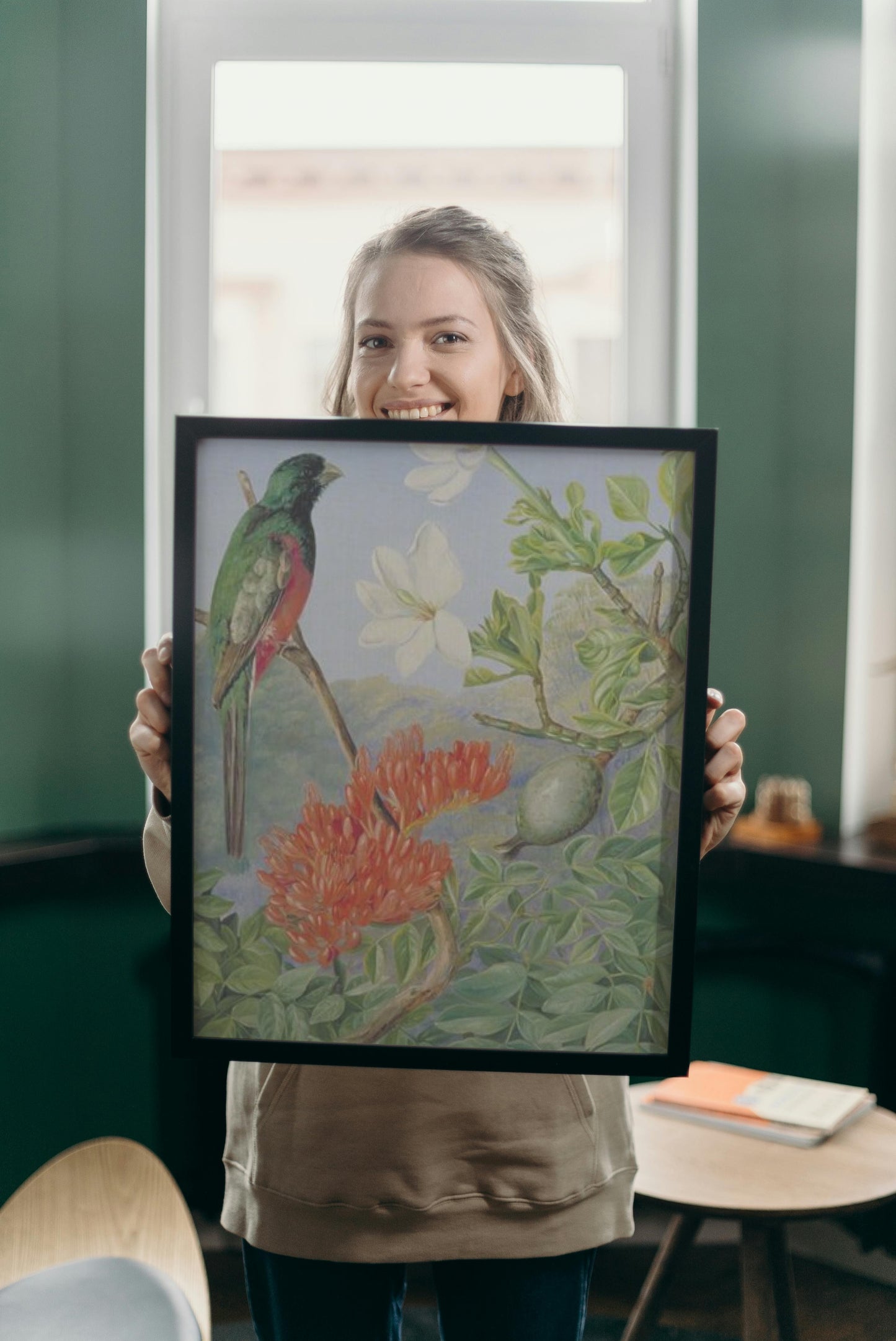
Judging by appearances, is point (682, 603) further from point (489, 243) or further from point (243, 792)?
point (489, 243)

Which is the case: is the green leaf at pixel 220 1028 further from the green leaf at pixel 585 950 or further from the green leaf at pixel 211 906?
the green leaf at pixel 585 950

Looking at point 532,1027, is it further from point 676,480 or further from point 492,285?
point 492,285

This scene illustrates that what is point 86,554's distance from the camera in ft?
7.84

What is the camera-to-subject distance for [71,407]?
2395mm

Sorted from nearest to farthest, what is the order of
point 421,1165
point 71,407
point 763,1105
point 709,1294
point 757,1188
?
point 421,1165, point 757,1188, point 763,1105, point 709,1294, point 71,407

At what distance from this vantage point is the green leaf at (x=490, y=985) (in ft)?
2.84

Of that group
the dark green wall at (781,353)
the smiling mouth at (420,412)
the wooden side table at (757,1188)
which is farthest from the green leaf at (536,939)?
the dark green wall at (781,353)

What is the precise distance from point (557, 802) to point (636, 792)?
0.19 ft

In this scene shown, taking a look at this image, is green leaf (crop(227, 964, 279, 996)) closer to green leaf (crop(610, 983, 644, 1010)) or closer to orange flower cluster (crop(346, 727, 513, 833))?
orange flower cluster (crop(346, 727, 513, 833))

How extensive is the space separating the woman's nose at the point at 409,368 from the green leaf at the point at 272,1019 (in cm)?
52

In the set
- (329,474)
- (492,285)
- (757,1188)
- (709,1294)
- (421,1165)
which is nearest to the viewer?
(329,474)

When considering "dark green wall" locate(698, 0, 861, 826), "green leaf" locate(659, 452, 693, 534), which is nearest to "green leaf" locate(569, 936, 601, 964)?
"green leaf" locate(659, 452, 693, 534)

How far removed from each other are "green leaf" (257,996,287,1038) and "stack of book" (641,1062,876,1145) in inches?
40.1

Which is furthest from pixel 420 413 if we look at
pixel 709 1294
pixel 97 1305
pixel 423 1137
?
pixel 709 1294
